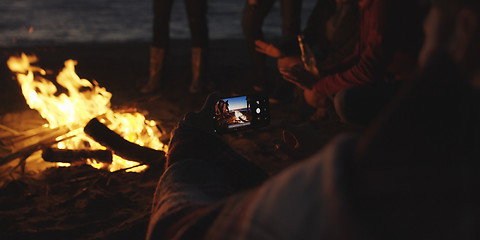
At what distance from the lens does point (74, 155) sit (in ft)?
9.75

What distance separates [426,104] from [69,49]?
8.27 metres

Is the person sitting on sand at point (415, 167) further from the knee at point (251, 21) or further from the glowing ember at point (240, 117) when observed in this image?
the knee at point (251, 21)

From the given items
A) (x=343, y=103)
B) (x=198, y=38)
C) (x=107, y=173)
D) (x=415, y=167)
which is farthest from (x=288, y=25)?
(x=415, y=167)

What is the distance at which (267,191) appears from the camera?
69cm


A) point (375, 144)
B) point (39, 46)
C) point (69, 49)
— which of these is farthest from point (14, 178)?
point (39, 46)

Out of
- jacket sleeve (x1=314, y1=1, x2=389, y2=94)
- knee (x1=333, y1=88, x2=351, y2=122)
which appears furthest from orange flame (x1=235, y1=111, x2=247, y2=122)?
jacket sleeve (x1=314, y1=1, x2=389, y2=94)

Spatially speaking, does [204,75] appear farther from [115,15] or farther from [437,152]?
[115,15]

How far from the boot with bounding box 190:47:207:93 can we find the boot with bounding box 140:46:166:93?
45cm

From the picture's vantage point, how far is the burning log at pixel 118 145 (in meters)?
2.93

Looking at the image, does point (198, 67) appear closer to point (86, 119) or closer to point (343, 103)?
point (86, 119)

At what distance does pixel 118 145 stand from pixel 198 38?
2579 millimetres

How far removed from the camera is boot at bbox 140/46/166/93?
509cm

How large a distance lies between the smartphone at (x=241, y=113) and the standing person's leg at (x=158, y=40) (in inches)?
124

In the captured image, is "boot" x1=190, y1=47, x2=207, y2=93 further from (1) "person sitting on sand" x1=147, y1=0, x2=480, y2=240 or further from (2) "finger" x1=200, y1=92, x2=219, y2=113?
(1) "person sitting on sand" x1=147, y1=0, x2=480, y2=240
